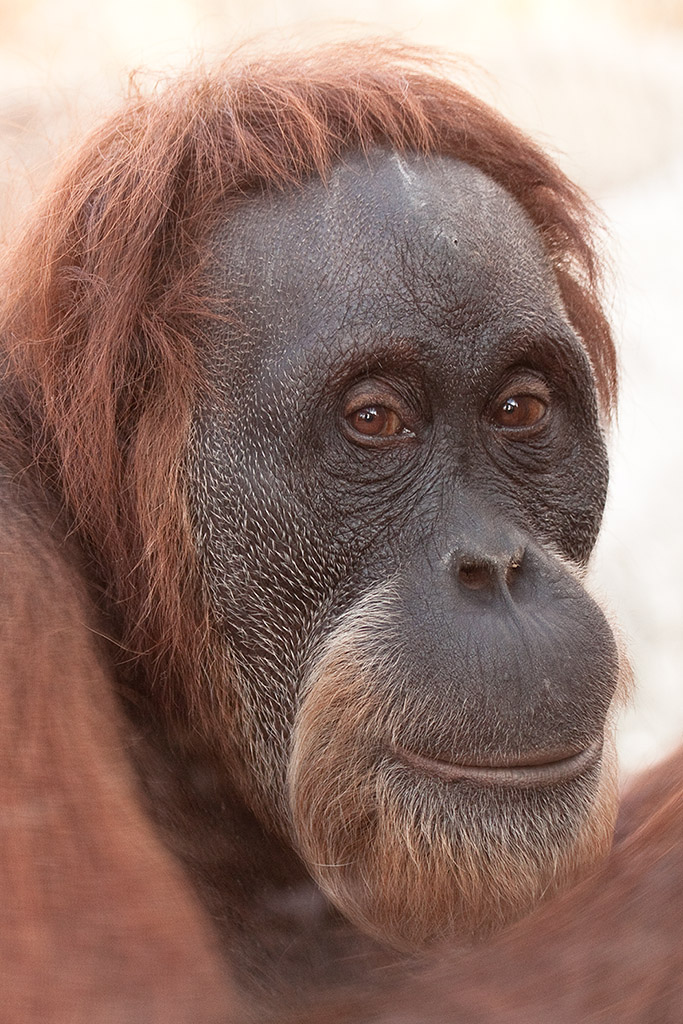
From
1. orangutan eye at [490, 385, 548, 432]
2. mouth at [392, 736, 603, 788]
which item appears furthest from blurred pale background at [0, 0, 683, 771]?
mouth at [392, 736, 603, 788]

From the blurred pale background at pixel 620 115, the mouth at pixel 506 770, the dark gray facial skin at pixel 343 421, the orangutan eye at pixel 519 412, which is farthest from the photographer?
the blurred pale background at pixel 620 115

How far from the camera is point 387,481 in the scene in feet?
5.14

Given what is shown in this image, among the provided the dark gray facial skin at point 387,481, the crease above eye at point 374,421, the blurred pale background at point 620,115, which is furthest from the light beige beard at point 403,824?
the blurred pale background at point 620,115

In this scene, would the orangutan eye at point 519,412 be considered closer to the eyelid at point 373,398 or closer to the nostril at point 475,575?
the eyelid at point 373,398

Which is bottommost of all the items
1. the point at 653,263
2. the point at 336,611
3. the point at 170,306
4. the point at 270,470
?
the point at 336,611

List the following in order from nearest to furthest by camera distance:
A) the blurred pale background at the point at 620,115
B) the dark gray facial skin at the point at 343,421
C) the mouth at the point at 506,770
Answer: the mouth at the point at 506,770 → the dark gray facial skin at the point at 343,421 → the blurred pale background at the point at 620,115

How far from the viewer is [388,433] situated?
5.20 feet

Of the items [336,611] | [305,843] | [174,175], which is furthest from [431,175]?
[305,843]

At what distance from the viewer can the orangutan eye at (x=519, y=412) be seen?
5.42 ft

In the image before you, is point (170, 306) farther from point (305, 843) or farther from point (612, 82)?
point (612, 82)

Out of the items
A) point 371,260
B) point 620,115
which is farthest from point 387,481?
point 620,115

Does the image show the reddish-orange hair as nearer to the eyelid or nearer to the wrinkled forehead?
the wrinkled forehead

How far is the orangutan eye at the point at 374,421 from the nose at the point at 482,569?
0.70 ft

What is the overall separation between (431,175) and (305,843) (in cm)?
94
